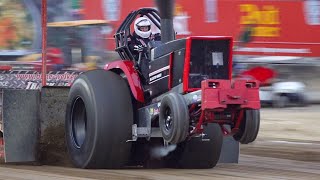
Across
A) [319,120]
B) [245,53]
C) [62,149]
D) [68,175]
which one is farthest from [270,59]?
[68,175]

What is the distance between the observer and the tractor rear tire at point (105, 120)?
23.3ft

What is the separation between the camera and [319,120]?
49.7 feet

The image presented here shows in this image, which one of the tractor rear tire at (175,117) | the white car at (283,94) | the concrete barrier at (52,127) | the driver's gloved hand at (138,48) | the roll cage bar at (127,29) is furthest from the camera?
the white car at (283,94)

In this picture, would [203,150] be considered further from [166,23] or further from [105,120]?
[166,23]

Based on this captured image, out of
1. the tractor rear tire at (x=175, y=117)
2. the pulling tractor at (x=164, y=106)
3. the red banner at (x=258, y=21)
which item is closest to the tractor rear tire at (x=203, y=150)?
the pulling tractor at (x=164, y=106)

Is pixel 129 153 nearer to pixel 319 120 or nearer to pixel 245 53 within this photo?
pixel 319 120

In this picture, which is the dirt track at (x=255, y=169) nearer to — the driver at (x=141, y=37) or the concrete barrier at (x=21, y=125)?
the concrete barrier at (x=21, y=125)

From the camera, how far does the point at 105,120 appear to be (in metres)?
7.10

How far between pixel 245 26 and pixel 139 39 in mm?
12799

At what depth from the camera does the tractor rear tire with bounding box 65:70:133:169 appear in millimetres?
7113

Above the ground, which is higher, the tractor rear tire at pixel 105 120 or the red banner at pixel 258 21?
the red banner at pixel 258 21

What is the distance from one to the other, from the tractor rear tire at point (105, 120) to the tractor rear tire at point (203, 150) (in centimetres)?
69

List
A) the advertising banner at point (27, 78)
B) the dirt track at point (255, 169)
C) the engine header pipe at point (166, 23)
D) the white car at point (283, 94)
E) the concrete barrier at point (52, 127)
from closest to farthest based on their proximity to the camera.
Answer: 1. the dirt track at point (255, 169)
2. the engine header pipe at point (166, 23)
3. the concrete barrier at point (52, 127)
4. the advertising banner at point (27, 78)
5. the white car at point (283, 94)

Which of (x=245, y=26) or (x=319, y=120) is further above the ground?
(x=245, y=26)
